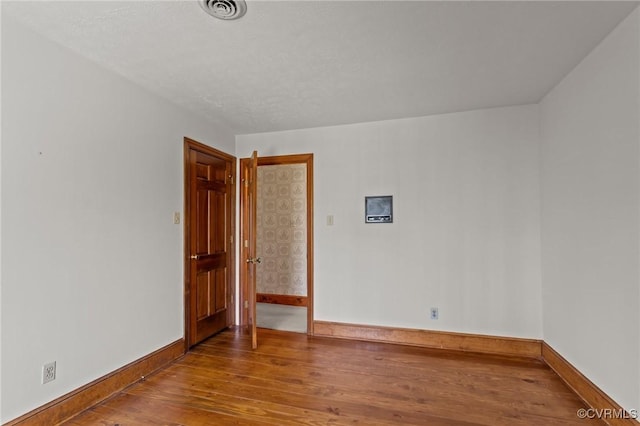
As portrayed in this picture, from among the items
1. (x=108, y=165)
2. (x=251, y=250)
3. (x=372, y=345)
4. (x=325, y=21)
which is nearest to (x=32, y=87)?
(x=108, y=165)

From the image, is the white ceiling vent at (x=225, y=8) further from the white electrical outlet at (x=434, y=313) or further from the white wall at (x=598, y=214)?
the white electrical outlet at (x=434, y=313)

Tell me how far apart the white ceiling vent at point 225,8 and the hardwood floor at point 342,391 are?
2.46 m

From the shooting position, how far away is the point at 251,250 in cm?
338

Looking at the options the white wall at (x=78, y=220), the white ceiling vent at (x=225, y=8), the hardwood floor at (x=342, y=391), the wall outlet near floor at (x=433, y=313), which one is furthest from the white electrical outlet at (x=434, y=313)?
the white ceiling vent at (x=225, y=8)

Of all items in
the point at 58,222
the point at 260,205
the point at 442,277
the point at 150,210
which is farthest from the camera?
the point at 260,205

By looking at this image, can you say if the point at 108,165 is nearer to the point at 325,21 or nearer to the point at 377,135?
the point at 325,21

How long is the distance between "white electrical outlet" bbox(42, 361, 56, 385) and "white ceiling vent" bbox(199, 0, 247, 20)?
2327 mm

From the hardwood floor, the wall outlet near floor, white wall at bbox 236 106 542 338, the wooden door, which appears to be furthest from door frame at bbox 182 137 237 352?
the wall outlet near floor

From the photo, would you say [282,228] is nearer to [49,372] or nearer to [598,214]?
[49,372]

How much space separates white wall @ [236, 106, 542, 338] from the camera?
10.3 ft

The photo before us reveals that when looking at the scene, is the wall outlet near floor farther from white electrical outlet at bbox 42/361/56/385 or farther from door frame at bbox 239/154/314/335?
white electrical outlet at bbox 42/361/56/385

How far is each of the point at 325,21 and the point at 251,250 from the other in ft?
7.57

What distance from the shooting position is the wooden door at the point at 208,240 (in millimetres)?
3211

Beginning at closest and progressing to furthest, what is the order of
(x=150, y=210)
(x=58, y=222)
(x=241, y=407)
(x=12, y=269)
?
(x=12, y=269)
(x=58, y=222)
(x=241, y=407)
(x=150, y=210)
